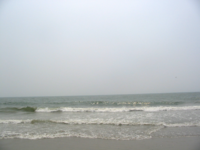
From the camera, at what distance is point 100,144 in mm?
5785

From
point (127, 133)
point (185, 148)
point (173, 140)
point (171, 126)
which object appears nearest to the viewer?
point (185, 148)

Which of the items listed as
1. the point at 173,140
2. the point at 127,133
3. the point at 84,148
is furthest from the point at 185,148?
the point at 84,148

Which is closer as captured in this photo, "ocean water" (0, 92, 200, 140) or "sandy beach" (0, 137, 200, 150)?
"sandy beach" (0, 137, 200, 150)

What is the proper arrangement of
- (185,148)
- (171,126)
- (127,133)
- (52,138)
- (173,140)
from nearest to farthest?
(185,148) → (173,140) → (52,138) → (127,133) → (171,126)

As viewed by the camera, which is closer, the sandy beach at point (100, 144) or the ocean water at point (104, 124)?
the sandy beach at point (100, 144)

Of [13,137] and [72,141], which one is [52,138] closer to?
[72,141]

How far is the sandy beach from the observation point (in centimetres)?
539

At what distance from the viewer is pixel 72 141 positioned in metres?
6.21

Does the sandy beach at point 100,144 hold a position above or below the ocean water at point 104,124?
above

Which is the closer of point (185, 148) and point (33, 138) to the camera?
point (185, 148)

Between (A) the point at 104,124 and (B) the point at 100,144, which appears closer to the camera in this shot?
(B) the point at 100,144

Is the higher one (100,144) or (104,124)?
(100,144)

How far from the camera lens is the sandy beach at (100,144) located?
539cm

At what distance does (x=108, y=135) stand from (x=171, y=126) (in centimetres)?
455
